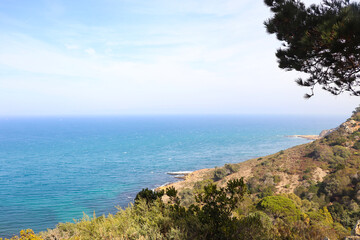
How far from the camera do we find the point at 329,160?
36.1 metres

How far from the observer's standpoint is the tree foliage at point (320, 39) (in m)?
5.45

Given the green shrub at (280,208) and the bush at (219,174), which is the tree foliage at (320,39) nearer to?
the green shrub at (280,208)

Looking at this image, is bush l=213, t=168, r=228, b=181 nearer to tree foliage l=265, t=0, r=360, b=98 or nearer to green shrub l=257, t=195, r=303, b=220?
green shrub l=257, t=195, r=303, b=220

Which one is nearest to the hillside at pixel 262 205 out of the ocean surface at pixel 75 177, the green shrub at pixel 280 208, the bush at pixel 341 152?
the green shrub at pixel 280 208

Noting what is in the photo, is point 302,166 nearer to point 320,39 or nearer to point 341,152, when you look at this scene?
point 341,152

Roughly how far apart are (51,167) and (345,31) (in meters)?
72.2

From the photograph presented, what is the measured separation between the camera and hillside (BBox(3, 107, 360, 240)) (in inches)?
254

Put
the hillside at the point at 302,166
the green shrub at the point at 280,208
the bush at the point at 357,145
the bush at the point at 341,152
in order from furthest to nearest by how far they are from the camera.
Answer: the bush at the point at 357,145 → the bush at the point at 341,152 → the hillside at the point at 302,166 → the green shrub at the point at 280,208

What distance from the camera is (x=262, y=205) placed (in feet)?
65.3

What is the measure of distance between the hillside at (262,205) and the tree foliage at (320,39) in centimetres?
445

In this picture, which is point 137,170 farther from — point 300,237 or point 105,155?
point 300,237

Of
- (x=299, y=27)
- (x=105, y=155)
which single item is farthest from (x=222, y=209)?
(x=105, y=155)

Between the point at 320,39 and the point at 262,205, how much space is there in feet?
57.2

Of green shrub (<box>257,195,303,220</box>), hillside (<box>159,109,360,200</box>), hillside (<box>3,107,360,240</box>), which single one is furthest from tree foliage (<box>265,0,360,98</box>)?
hillside (<box>159,109,360,200</box>)
